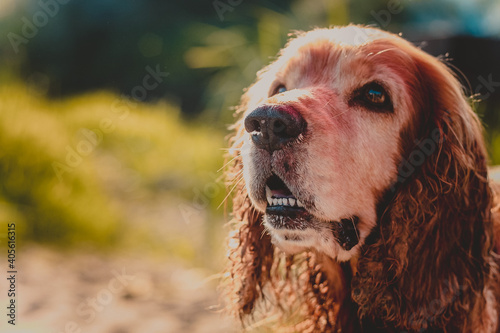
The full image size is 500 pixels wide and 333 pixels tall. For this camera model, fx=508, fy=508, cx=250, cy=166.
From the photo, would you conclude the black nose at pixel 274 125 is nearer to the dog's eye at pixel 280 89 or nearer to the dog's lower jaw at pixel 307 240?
the dog's lower jaw at pixel 307 240

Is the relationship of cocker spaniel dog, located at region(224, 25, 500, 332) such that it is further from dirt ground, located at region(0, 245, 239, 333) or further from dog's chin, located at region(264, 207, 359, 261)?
dirt ground, located at region(0, 245, 239, 333)

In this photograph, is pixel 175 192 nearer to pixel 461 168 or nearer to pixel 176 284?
pixel 176 284

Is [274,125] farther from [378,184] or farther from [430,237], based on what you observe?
[430,237]

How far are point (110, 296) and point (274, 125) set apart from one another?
10.4 ft

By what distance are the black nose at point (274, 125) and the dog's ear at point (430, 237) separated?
645mm

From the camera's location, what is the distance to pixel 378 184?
7.76ft

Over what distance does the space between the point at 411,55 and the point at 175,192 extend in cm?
521

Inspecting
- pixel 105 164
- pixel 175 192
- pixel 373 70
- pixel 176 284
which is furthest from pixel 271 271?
pixel 105 164

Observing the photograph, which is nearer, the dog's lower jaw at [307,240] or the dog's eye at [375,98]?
the dog's lower jaw at [307,240]

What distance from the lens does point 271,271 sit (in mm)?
2973

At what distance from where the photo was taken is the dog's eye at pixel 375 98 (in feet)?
7.85

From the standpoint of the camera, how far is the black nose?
2020 mm

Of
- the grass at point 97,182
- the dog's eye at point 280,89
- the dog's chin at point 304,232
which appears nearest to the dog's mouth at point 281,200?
the dog's chin at point 304,232

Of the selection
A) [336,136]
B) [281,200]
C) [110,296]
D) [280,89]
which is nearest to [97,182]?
[110,296]
